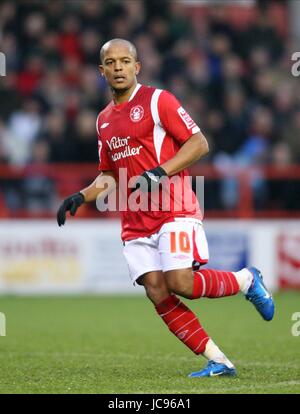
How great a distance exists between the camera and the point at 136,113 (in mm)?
7020

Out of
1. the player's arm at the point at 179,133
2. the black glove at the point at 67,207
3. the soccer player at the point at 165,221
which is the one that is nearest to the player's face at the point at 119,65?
the soccer player at the point at 165,221

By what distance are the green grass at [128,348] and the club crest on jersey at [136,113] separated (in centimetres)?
175

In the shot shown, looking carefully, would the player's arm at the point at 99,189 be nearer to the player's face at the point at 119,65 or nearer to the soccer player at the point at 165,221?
the soccer player at the point at 165,221

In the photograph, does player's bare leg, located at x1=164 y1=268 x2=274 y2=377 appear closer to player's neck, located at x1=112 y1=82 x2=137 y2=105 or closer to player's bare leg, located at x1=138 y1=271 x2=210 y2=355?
player's bare leg, located at x1=138 y1=271 x2=210 y2=355

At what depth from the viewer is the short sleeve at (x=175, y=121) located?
6.89 m

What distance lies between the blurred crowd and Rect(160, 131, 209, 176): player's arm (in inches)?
316

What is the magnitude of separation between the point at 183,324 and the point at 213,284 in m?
0.34

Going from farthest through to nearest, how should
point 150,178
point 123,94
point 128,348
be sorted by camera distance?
point 128,348 < point 123,94 < point 150,178

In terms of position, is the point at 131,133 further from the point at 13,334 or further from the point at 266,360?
the point at 13,334

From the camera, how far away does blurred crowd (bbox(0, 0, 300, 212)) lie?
15.4 m

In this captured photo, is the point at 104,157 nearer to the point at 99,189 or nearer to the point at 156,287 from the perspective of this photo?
the point at 99,189

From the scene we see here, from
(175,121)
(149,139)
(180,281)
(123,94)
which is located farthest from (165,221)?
(123,94)

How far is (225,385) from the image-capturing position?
6.40 meters

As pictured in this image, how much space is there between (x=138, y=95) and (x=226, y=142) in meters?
8.69
